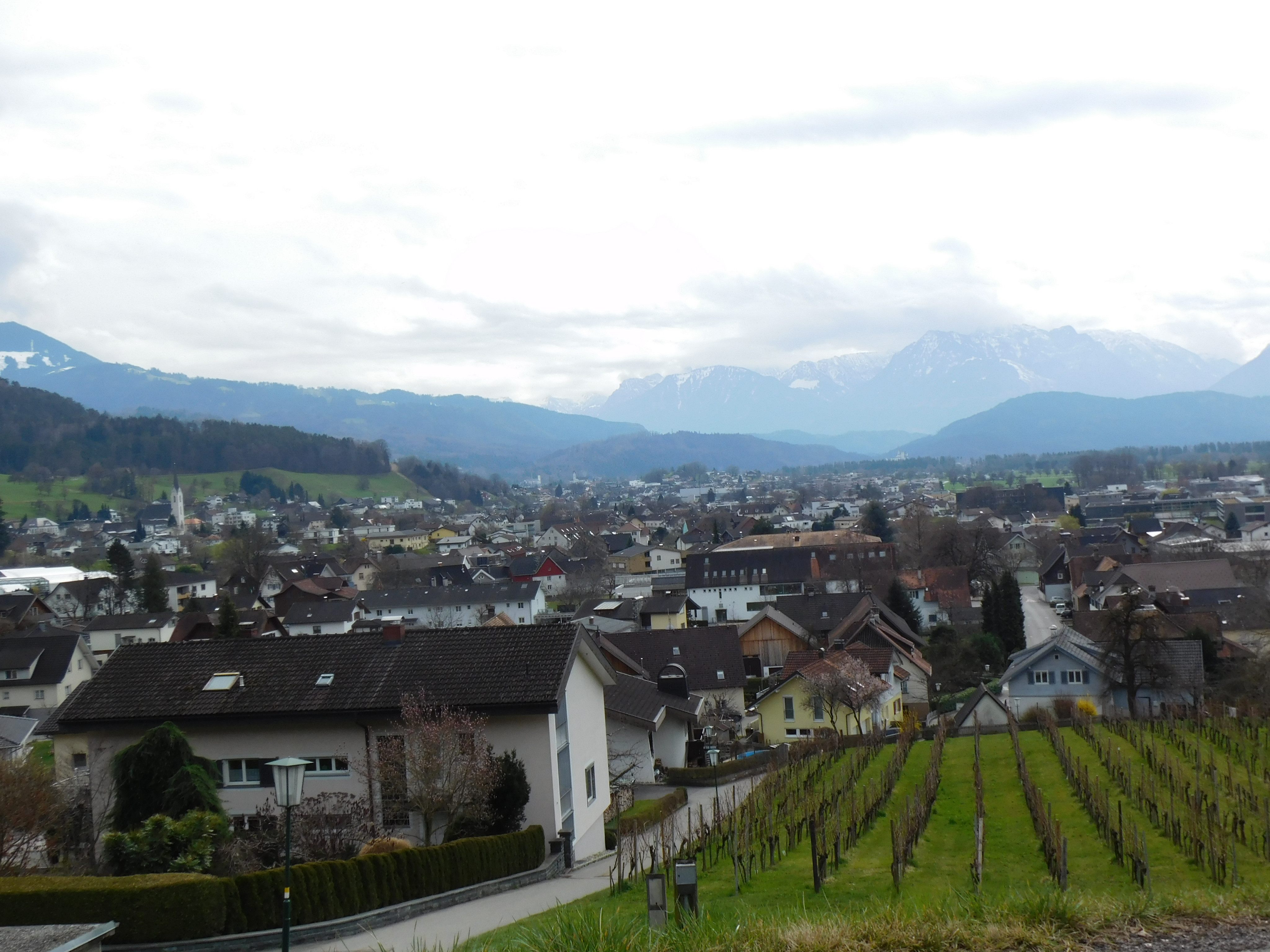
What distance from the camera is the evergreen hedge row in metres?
12.1

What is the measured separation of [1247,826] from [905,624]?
4008cm

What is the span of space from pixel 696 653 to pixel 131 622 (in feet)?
137

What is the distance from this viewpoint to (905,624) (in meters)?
58.5

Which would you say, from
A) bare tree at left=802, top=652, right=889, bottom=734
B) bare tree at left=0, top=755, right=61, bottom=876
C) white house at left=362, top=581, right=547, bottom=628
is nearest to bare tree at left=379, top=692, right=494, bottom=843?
bare tree at left=0, top=755, right=61, bottom=876

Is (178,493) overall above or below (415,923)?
above

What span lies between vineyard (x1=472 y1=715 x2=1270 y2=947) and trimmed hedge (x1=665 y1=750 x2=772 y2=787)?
7.33 feet

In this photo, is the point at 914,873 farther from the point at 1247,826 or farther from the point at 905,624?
the point at 905,624

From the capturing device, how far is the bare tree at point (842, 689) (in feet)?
125

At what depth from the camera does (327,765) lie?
18.4 m

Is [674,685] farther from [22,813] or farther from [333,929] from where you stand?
[333,929]

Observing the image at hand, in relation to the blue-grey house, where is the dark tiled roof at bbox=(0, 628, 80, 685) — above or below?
above

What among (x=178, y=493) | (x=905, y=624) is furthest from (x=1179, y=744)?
(x=178, y=493)

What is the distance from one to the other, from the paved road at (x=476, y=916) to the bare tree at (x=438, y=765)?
5.42 feet

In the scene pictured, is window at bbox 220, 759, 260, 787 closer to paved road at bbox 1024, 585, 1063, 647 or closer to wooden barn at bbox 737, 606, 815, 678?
wooden barn at bbox 737, 606, 815, 678
